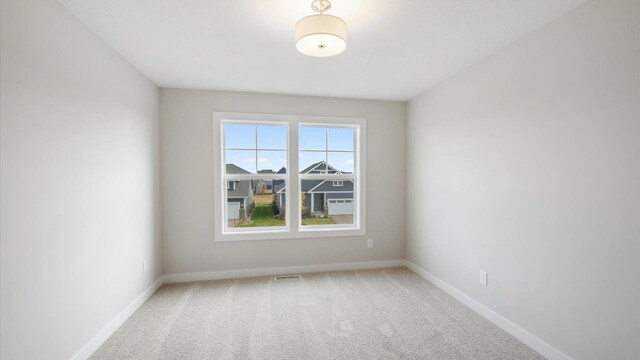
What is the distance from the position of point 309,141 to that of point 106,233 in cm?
242

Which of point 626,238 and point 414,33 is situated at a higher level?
point 414,33

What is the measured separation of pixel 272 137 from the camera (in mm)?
3730

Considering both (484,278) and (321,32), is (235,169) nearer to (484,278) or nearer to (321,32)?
(321,32)

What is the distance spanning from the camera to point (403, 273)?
3680 millimetres

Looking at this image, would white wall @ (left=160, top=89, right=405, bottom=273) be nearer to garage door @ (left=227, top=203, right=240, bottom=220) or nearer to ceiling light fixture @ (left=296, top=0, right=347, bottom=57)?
garage door @ (left=227, top=203, right=240, bottom=220)

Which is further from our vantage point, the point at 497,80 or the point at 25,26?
the point at 497,80

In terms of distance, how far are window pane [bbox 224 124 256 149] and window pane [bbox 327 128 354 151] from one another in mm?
1036

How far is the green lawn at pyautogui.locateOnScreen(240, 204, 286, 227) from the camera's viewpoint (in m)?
3.76

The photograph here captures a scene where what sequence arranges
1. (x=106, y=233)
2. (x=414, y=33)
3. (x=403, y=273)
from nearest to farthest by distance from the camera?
(x=414, y=33) → (x=106, y=233) → (x=403, y=273)

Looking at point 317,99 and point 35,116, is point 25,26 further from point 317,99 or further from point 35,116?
point 317,99

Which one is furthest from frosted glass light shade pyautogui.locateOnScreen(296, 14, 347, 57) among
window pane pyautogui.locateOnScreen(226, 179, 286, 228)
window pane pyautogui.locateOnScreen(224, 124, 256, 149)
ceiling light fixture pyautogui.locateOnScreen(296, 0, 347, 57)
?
window pane pyautogui.locateOnScreen(226, 179, 286, 228)

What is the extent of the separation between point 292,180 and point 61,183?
2.33 m

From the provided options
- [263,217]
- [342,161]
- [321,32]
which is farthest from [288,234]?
[321,32]

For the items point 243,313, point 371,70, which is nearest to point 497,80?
point 371,70
